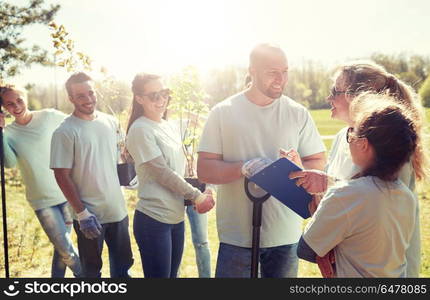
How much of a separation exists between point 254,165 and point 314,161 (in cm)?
49

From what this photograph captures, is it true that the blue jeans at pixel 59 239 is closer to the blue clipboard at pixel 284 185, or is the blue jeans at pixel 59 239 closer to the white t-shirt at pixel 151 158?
the white t-shirt at pixel 151 158

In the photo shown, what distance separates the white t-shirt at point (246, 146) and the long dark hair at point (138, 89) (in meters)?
0.66

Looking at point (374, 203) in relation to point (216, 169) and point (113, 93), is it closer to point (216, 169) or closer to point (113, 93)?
point (216, 169)

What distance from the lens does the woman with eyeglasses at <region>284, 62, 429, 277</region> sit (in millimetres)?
1757

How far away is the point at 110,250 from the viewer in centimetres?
296

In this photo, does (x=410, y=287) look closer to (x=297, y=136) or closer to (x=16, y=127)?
(x=297, y=136)

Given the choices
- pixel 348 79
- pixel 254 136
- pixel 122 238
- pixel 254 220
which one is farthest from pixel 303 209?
pixel 122 238

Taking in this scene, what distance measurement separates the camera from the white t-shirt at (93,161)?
9.00 ft

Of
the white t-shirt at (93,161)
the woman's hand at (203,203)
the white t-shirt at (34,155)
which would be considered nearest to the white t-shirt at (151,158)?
the woman's hand at (203,203)

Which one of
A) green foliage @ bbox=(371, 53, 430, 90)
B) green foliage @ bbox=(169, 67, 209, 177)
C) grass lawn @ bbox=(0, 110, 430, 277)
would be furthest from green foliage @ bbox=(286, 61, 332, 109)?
green foliage @ bbox=(169, 67, 209, 177)

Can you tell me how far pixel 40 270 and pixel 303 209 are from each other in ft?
11.7

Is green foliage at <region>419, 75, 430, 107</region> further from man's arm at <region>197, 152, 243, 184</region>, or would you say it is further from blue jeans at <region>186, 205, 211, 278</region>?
man's arm at <region>197, 152, 243, 184</region>

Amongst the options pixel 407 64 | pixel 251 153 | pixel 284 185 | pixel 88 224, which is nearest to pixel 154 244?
pixel 88 224

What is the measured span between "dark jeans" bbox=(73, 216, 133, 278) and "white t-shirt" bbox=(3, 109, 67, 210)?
49cm
